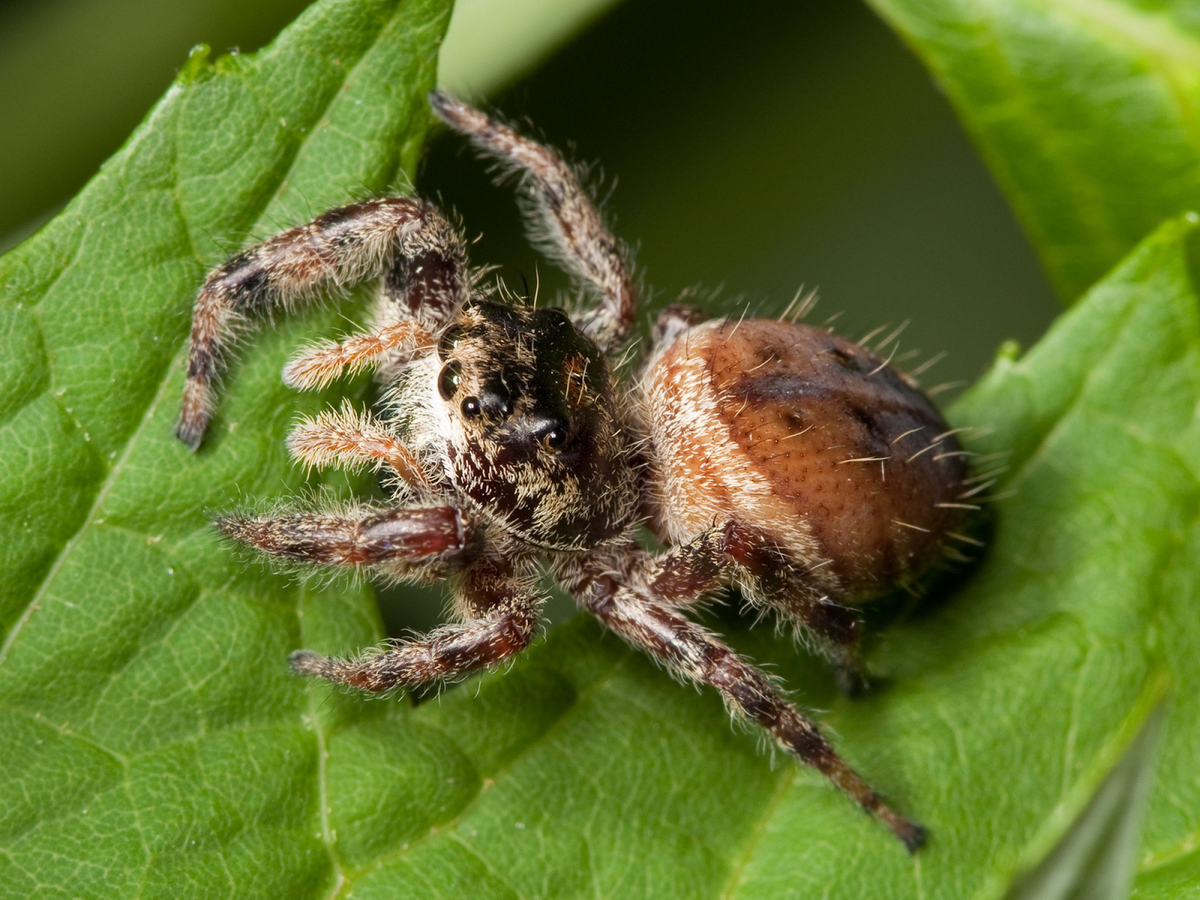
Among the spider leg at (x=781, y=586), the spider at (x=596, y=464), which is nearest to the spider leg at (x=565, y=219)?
the spider at (x=596, y=464)

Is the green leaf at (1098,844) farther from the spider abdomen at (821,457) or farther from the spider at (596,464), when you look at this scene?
the spider abdomen at (821,457)

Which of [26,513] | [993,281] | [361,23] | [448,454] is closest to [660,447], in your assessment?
[448,454]

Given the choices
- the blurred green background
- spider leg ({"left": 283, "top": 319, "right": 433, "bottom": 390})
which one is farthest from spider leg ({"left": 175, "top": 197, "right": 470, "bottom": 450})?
the blurred green background

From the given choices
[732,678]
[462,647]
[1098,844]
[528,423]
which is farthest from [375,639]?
[1098,844]

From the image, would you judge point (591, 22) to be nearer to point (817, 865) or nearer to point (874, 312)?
point (874, 312)

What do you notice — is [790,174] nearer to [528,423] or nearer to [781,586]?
[528,423]

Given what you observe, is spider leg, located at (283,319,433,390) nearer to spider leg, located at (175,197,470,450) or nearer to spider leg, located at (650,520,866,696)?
spider leg, located at (175,197,470,450)
